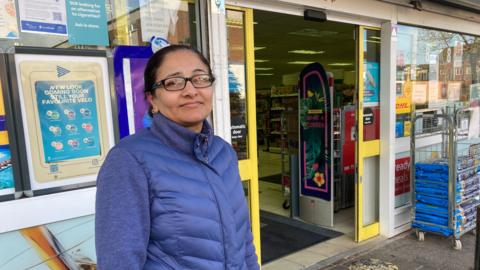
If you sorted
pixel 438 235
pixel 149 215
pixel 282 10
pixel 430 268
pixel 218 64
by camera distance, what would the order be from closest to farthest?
1. pixel 149 215
2. pixel 218 64
3. pixel 282 10
4. pixel 430 268
5. pixel 438 235

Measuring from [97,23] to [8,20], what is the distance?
431 mm

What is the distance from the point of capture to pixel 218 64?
8.38 feet

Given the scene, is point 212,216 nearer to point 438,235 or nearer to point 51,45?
point 51,45

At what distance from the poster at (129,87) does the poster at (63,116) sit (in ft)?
0.23

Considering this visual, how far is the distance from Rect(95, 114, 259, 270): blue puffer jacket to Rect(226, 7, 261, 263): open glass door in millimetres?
1635

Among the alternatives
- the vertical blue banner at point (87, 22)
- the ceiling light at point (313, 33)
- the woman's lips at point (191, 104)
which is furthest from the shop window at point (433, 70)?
the woman's lips at point (191, 104)

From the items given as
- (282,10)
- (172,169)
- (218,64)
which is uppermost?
(282,10)

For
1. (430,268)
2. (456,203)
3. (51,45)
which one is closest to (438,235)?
(456,203)

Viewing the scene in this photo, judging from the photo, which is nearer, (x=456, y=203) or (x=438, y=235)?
(x=456, y=203)

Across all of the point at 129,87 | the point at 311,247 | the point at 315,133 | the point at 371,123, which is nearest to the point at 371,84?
the point at 371,123

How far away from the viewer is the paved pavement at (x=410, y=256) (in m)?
3.38

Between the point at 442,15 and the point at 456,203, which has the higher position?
the point at 442,15

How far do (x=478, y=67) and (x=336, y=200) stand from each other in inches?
112

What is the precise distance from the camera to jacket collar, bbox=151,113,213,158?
1094mm
